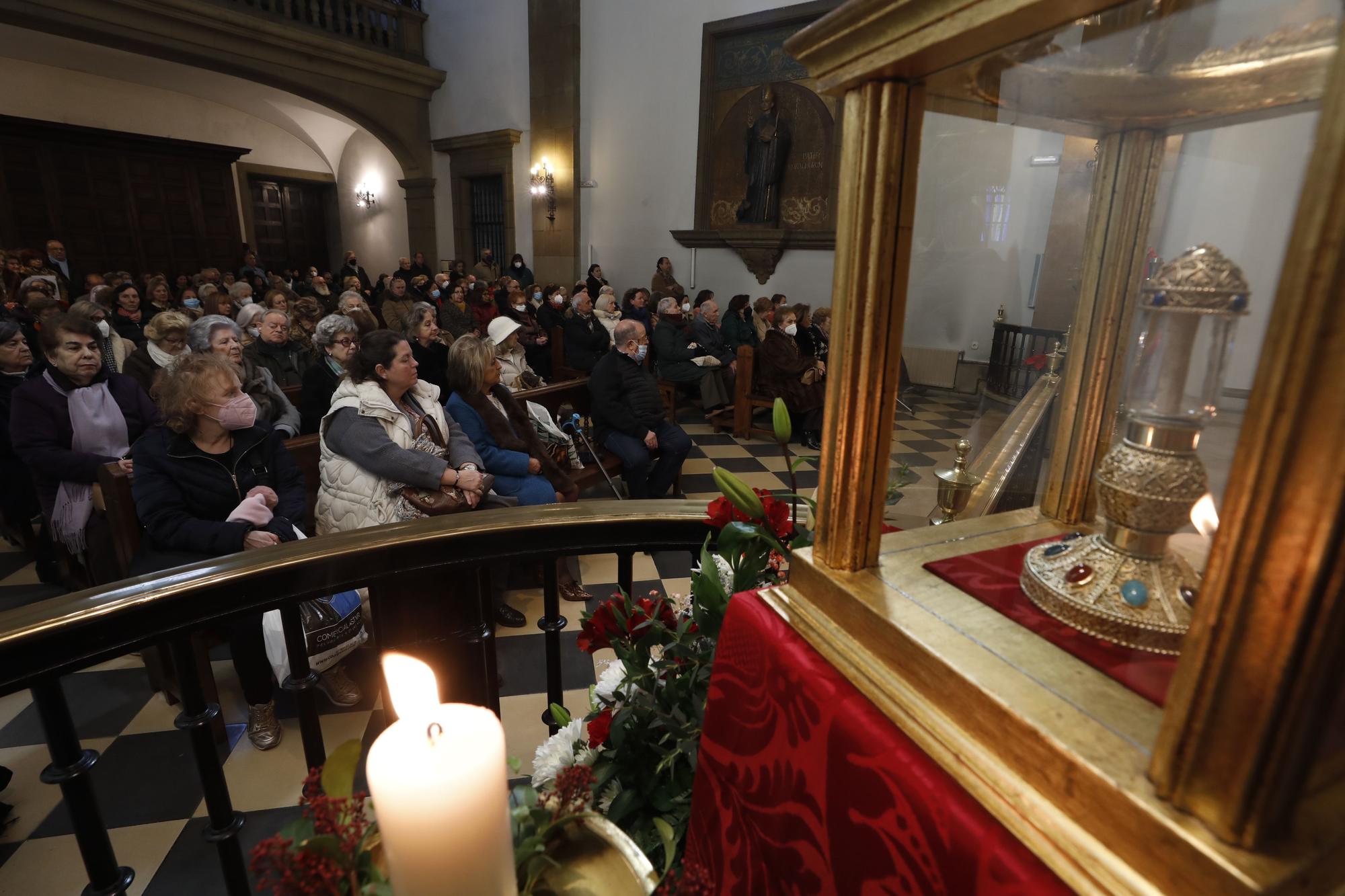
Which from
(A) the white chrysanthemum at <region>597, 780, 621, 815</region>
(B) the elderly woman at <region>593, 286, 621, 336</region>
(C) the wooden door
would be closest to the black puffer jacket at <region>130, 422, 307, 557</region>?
(A) the white chrysanthemum at <region>597, 780, 621, 815</region>

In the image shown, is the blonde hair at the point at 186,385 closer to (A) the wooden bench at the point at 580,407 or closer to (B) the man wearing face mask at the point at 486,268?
(A) the wooden bench at the point at 580,407

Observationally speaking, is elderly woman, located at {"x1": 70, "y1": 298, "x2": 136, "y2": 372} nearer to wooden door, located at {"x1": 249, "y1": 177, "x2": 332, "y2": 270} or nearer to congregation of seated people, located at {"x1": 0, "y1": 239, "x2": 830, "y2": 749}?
congregation of seated people, located at {"x1": 0, "y1": 239, "x2": 830, "y2": 749}

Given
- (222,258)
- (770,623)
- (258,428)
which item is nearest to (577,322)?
(258,428)

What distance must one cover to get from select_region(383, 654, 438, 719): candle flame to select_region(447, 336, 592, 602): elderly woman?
2610mm

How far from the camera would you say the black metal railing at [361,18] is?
9.06m

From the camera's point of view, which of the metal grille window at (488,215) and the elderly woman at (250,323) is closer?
the elderly woman at (250,323)

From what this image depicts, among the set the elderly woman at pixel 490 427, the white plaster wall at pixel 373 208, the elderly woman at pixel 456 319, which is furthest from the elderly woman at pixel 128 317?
the white plaster wall at pixel 373 208

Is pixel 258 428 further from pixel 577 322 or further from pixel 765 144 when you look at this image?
pixel 765 144

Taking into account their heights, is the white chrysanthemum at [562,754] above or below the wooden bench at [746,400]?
above

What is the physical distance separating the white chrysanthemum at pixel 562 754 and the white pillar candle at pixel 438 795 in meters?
0.61

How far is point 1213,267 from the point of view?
0.39 m

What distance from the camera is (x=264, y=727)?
2.03 m

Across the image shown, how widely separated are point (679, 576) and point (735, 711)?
8.13ft

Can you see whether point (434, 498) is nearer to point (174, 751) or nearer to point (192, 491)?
point (192, 491)
